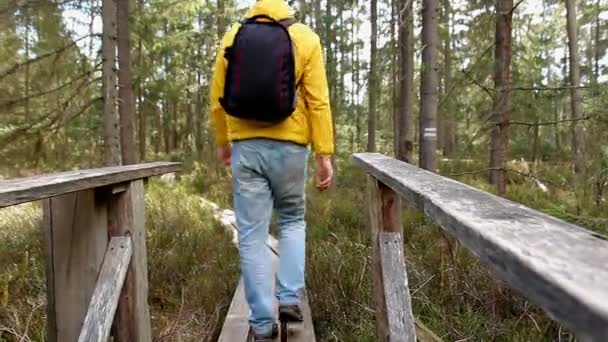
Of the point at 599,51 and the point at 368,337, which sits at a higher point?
the point at 599,51

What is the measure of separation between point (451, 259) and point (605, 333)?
3680mm

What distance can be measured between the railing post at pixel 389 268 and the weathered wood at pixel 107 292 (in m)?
1.26

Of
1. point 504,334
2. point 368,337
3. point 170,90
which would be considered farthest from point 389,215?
point 170,90

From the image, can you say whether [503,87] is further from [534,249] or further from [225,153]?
[534,249]

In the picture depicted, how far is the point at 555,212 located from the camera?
3225 millimetres

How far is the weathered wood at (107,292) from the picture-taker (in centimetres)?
223

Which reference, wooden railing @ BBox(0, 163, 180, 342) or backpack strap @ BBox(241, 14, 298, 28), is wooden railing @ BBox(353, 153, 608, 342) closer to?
backpack strap @ BBox(241, 14, 298, 28)

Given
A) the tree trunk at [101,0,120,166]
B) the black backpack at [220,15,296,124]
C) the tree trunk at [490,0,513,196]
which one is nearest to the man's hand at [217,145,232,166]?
the black backpack at [220,15,296,124]

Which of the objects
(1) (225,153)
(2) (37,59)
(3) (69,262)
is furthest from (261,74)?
(2) (37,59)

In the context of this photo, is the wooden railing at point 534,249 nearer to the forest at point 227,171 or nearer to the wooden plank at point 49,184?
the wooden plank at point 49,184

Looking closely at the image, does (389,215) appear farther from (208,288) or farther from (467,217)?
(208,288)

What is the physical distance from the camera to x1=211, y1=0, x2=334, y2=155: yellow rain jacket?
2.72m

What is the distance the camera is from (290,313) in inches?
119

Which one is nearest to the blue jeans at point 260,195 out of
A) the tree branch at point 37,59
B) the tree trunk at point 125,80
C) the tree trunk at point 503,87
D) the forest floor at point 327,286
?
the forest floor at point 327,286
